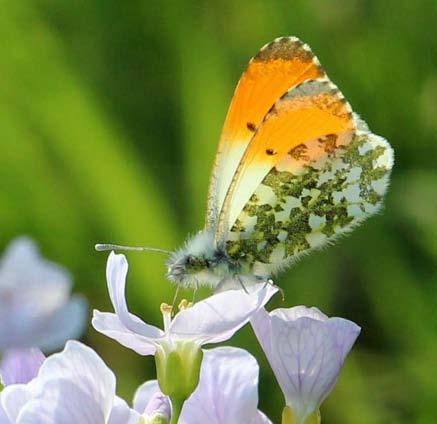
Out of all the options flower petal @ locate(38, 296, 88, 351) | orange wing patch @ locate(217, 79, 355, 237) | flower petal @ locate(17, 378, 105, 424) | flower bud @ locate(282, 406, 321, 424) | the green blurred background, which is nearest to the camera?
flower petal @ locate(17, 378, 105, 424)

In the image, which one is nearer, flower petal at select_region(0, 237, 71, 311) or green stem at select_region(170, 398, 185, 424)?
green stem at select_region(170, 398, 185, 424)

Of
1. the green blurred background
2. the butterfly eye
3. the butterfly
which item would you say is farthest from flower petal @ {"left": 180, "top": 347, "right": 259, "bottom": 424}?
the green blurred background

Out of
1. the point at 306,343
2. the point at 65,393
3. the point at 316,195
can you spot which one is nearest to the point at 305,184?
the point at 316,195

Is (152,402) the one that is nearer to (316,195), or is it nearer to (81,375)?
(81,375)

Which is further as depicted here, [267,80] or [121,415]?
[267,80]

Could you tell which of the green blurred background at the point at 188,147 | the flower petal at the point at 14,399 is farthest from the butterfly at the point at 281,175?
the green blurred background at the point at 188,147

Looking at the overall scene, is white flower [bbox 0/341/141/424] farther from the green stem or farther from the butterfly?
the butterfly

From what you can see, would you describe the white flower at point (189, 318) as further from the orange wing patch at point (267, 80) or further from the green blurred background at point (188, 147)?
the green blurred background at point (188, 147)
